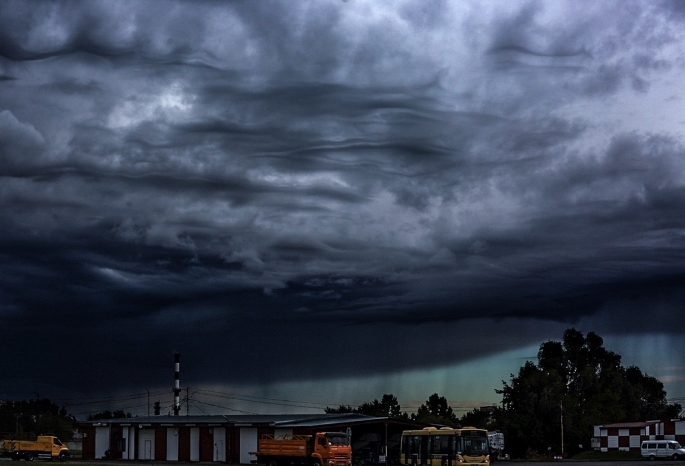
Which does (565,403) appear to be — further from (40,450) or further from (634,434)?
(40,450)

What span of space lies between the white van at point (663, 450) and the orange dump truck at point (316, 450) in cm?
4350

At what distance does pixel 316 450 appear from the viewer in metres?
62.7

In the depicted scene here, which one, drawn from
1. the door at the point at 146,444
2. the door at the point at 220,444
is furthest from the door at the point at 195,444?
the door at the point at 146,444

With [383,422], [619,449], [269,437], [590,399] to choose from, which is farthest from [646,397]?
[269,437]

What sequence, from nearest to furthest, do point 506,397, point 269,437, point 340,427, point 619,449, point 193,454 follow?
point 269,437 → point 340,427 → point 193,454 → point 619,449 → point 506,397

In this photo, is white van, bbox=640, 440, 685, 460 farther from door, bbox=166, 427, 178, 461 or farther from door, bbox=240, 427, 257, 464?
door, bbox=166, 427, 178, 461

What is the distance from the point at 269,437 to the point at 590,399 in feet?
317

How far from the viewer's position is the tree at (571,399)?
119 m

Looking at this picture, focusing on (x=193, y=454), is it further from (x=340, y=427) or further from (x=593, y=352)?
(x=593, y=352)

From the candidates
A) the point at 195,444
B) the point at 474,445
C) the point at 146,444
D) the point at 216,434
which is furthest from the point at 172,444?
the point at 474,445

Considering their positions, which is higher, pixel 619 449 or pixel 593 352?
pixel 593 352

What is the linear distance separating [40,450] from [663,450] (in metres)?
67.0

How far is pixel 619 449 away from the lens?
4358 inches

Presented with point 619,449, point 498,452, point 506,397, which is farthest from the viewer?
point 506,397
